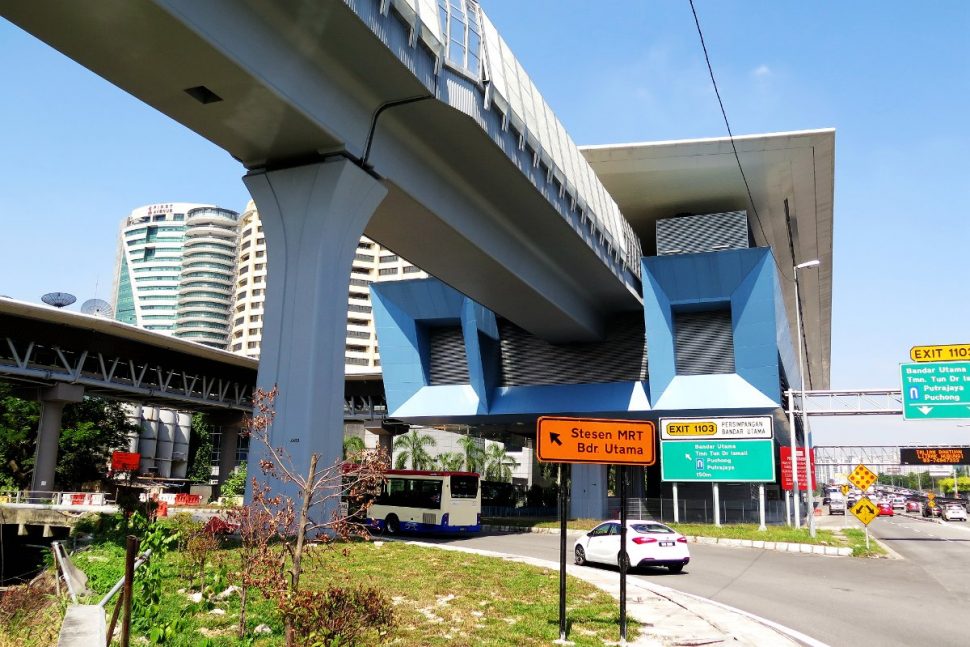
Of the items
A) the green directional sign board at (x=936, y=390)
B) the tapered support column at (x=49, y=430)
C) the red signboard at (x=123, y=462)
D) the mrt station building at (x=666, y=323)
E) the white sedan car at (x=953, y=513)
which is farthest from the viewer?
the white sedan car at (x=953, y=513)

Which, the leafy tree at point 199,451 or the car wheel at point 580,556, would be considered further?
the leafy tree at point 199,451

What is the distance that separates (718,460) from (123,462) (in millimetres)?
44273

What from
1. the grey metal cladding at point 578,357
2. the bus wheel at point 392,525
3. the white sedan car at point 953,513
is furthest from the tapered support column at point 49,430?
the white sedan car at point 953,513

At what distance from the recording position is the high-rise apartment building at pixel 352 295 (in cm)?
12350

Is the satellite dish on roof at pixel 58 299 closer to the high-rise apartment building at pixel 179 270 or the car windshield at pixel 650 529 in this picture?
the car windshield at pixel 650 529

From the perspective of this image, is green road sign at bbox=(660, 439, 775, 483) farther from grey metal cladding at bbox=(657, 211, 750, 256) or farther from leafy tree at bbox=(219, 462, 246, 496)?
leafy tree at bbox=(219, 462, 246, 496)

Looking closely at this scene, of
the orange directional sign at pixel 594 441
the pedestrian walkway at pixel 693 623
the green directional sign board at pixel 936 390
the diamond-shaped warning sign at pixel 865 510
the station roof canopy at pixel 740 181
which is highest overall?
the station roof canopy at pixel 740 181

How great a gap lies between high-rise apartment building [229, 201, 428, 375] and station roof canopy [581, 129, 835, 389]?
8186 centimetres

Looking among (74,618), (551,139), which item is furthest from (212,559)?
(551,139)

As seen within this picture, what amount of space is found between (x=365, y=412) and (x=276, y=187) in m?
43.8

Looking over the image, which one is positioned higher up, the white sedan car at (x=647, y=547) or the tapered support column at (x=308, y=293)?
the tapered support column at (x=308, y=293)

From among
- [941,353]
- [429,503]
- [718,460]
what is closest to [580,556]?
[429,503]

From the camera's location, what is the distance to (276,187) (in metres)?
19.5

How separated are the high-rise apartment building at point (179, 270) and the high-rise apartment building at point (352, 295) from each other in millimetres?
30726
